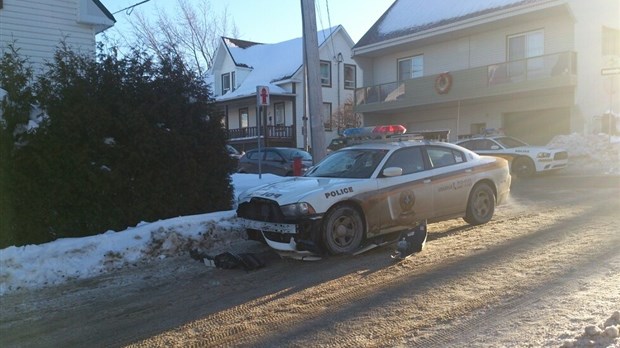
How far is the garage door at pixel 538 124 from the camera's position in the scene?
823 inches

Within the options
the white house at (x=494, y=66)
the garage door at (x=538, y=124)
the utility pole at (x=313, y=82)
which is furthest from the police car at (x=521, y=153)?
the utility pole at (x=313, y=82)

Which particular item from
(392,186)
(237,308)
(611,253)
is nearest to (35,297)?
(237,308)

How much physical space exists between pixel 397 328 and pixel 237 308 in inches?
64.3

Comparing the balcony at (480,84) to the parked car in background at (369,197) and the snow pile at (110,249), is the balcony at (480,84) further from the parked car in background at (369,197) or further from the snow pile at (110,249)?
the snow pile at (110,249)

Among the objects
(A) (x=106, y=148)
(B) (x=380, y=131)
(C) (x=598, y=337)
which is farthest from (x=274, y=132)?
(C) (x=598, y=337)

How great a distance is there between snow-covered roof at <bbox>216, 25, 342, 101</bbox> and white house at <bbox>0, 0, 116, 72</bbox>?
1896cm

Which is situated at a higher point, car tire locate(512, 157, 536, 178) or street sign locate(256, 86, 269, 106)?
street sign locate(256, 86, 269, 106)

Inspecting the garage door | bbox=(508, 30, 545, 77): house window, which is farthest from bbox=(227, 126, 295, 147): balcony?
bbox=(508, 30, 545, 77): house window

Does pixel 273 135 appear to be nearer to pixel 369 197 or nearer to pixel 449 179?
pixel 449 179

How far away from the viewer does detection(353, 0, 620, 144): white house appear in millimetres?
20000

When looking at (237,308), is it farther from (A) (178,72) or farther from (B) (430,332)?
(A) (178,72)

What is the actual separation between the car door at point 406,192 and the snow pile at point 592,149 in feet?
41.2

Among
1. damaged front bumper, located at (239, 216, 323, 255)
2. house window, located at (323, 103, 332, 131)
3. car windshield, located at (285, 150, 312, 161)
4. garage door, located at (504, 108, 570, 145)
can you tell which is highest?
house window, located at (323, 103, 332, 131)

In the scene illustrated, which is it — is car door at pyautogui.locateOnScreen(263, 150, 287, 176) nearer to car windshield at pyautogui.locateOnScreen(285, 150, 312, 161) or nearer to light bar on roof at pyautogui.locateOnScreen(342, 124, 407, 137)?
car windshield at pyautogui.locateOnScreen(285, 150, 312, 161)
